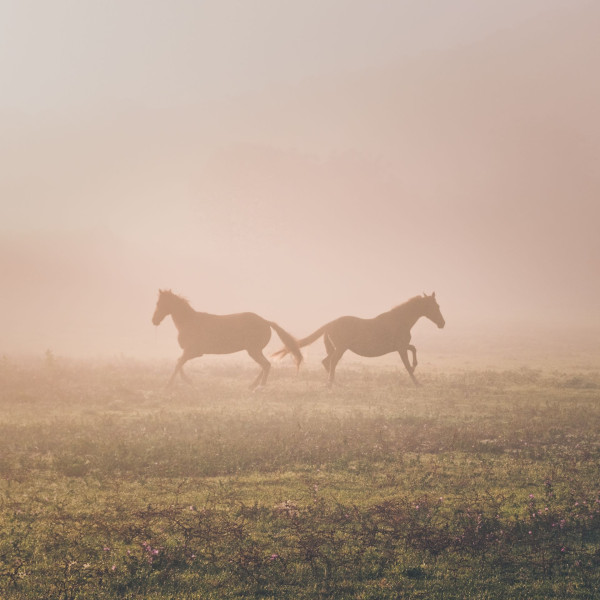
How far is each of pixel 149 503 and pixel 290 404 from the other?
973 centimetres

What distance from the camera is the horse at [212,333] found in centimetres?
2122

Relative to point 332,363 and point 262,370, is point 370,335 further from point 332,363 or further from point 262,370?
point 262,370

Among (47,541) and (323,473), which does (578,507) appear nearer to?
(323,473)

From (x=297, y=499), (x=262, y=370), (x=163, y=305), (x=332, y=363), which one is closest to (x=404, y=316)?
(x=332, y=363)

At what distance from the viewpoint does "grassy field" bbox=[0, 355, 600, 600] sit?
6.90 meters

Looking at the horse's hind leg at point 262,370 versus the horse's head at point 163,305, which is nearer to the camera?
the horse's head at point 163,305

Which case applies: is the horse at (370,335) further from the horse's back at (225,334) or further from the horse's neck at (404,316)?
the horse's back at (225,334)

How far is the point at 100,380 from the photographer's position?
22.0 metres

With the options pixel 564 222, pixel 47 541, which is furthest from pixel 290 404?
pixel 564 222

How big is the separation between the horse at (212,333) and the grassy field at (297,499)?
120 inches

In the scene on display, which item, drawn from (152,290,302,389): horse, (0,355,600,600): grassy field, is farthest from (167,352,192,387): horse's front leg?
(0,355,600,600): grassy field

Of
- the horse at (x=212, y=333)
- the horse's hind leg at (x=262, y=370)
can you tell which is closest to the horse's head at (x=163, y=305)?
the horse at (x=212, y=333)

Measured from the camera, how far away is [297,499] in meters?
9.62

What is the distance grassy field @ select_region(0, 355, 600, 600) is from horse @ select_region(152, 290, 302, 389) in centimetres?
306
